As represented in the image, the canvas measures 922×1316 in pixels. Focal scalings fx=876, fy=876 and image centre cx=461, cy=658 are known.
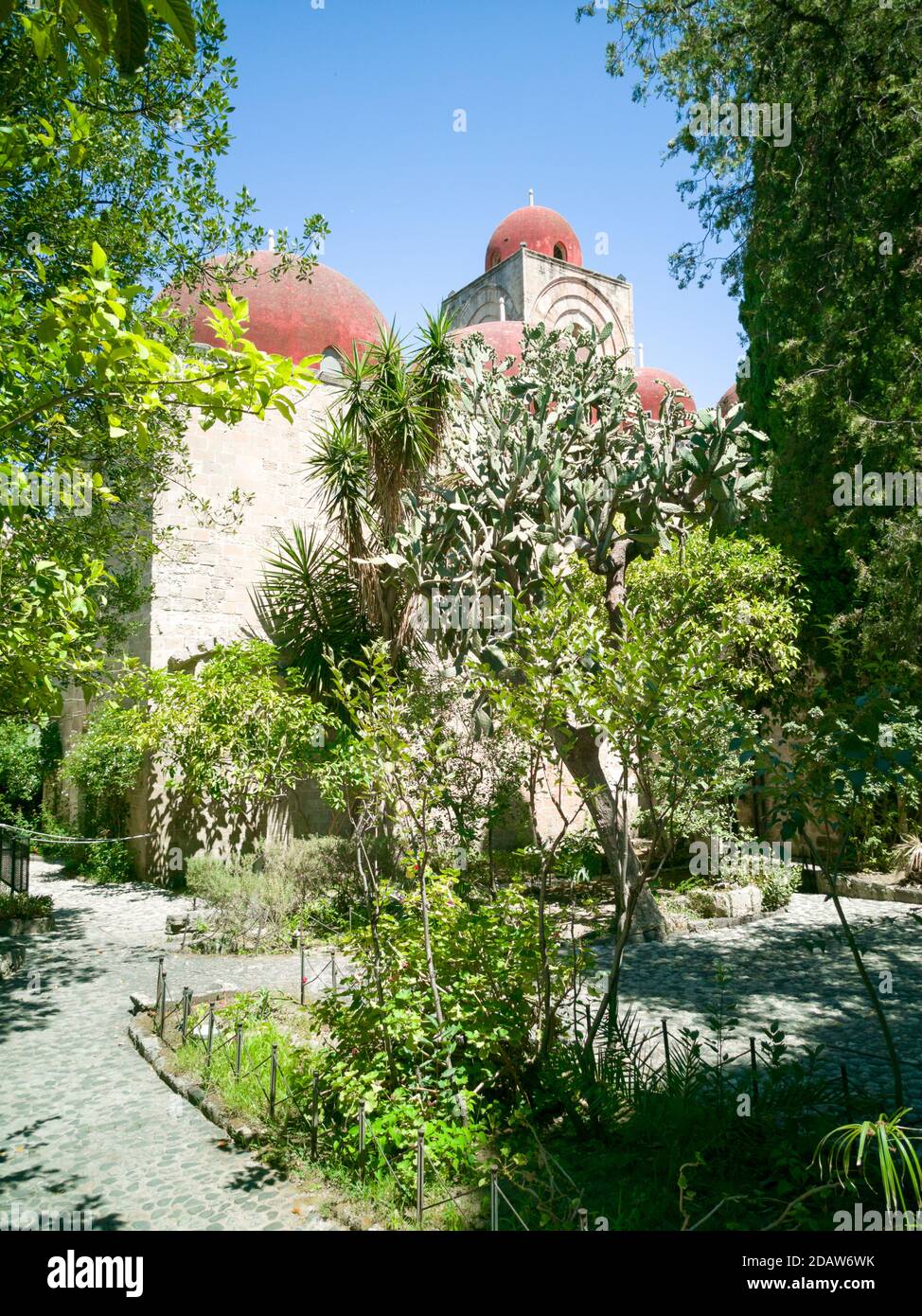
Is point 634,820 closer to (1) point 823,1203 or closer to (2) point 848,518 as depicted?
(2) point 848,518

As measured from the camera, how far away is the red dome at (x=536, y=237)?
29.2 m

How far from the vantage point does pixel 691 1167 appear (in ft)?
13.9

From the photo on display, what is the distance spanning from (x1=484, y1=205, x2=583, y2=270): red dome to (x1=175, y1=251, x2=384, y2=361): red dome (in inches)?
509


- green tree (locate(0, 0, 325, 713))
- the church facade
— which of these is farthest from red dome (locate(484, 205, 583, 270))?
green tree (locate(0, 0, 325, 713))

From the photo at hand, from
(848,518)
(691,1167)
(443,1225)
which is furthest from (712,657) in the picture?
(848,518)

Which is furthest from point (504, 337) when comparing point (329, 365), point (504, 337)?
point (329, 365)

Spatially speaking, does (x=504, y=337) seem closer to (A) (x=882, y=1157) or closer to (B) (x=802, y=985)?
(B) (x=802, y=985)

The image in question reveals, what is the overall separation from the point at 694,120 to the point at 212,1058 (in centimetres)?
1078

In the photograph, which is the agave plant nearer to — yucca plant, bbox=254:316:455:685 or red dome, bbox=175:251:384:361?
yucca plant, bbox=254:316:455:685

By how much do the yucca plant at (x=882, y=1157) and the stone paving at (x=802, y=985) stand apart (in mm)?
975

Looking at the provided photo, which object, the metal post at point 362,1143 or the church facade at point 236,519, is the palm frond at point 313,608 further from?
the metal post at point 362,1143

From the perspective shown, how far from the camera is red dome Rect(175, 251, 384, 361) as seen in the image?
17.1 metres

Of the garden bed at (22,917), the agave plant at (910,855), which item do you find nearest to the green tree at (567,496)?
the agave plant at (910,855)

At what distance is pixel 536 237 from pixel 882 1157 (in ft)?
100
